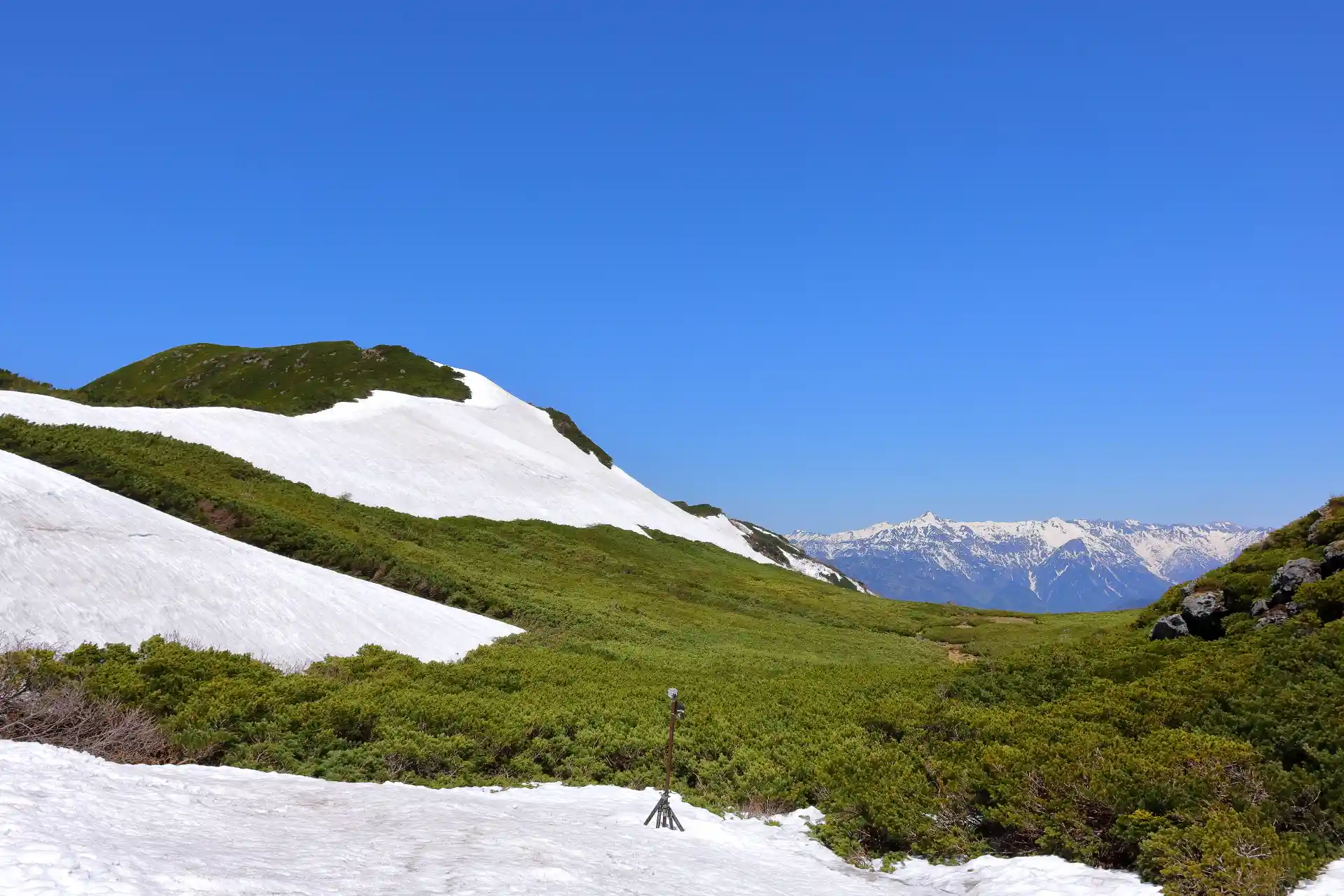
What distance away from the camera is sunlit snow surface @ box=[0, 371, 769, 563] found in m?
46.7

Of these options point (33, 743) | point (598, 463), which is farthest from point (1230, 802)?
point (598, 463)

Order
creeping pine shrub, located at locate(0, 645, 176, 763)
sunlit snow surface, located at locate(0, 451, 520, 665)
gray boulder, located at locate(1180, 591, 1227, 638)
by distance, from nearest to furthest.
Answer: creeping pine shrub, located at locate(0, 645, 176, 763)
sunlit snow surface, located at locate(0, 451, 520, 665)
gray boulder, located at locate(1180, 591, 1227, 638)

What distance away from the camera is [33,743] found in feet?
34.2

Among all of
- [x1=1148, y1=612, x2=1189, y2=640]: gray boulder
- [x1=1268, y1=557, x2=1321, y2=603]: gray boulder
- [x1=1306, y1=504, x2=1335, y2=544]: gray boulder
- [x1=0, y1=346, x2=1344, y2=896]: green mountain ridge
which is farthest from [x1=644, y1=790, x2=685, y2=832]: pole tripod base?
[x1=1306, y1=504, x2=1335, y2=544]: gray boulder

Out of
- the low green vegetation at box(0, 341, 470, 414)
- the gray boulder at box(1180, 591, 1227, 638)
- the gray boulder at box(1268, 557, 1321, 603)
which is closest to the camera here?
the gray boulder at box(1268, 557, 1321, 603)

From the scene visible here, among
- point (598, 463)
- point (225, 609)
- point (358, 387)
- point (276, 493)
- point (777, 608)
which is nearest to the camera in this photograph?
point (225, 609)

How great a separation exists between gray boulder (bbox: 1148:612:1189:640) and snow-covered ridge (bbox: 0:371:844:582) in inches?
1711

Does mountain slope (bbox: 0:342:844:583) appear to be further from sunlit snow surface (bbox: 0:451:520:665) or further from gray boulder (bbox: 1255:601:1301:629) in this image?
gray boulder (bbox: 1255:601:1301:629)

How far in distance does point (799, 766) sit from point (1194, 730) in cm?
653

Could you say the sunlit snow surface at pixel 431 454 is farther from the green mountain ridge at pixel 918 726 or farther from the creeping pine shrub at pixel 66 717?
the creeping pine shrub at pixel 66 717

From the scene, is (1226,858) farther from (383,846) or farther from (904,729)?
(383,846)

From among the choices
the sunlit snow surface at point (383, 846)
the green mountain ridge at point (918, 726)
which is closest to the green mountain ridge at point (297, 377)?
the green mountain ridge at point (918, 726)

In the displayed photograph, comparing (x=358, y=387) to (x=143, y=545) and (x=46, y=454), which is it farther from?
(x=143, y=545)

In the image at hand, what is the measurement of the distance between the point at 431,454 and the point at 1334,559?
5593 cm
